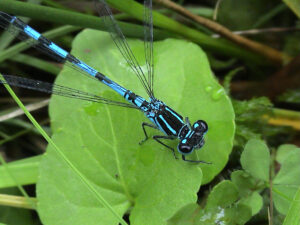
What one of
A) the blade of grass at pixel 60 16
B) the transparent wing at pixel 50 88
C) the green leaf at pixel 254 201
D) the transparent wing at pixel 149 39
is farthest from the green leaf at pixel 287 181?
the blade of grass at pixel 60 16

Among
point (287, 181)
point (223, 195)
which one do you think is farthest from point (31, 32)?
point (287, 181)

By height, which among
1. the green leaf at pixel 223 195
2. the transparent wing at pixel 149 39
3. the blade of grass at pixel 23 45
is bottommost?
the green leaf at pixel 223 195

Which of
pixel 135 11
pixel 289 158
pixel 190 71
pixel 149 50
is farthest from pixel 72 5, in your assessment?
pixel 289 158

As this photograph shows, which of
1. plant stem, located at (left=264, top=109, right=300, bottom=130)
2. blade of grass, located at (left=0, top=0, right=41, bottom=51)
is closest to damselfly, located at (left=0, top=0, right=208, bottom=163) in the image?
blade of grass, located at (left=0, top=0, right=41, bottom=51)

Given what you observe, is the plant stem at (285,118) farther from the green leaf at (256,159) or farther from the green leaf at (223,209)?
the green leaf at (223,209)

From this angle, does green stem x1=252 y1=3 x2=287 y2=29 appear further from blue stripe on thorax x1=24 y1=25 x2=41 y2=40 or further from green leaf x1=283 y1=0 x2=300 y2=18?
blue stripe on thorax x1=24 y1=25 x2=41 y2=40

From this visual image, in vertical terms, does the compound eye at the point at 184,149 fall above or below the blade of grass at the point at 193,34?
below

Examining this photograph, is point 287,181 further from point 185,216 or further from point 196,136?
point 185,216
